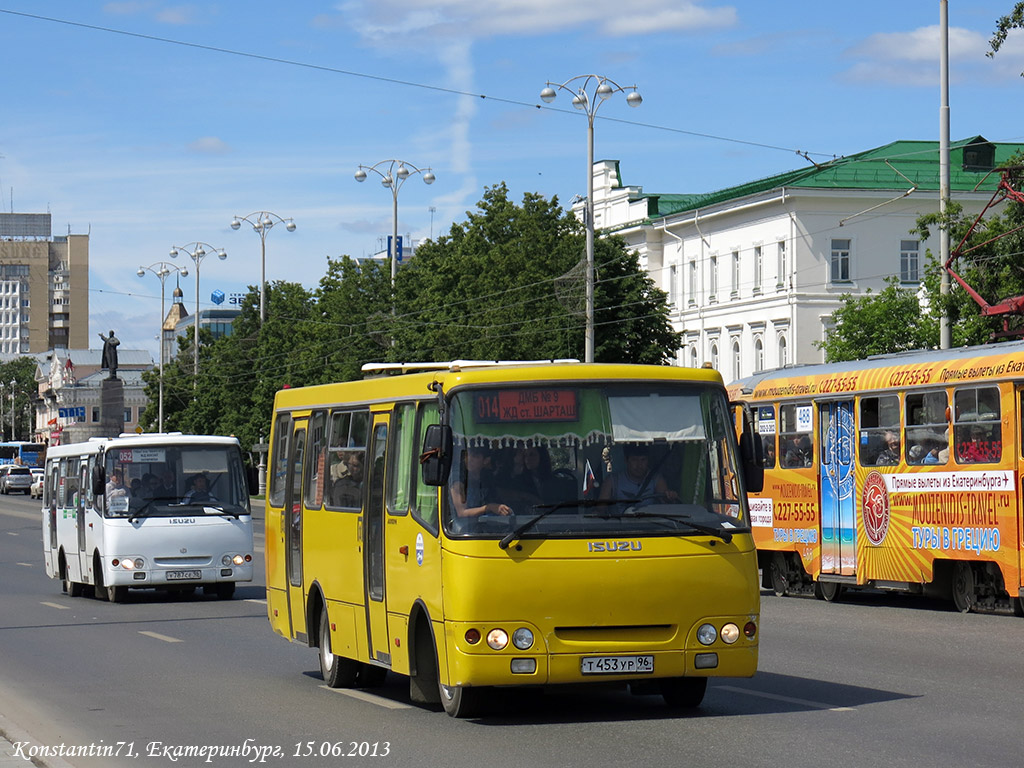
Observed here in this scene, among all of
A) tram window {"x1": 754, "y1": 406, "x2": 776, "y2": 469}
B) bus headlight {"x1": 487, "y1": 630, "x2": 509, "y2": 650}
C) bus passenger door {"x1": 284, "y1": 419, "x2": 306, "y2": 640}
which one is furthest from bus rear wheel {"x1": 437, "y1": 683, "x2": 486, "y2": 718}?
tram window {"x1": 754, "y1": 406, "x2": 776, "y2": 469}

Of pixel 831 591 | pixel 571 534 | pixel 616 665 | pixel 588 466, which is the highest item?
pixel 588 466

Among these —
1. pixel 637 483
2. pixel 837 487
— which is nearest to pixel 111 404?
pixel 837 487

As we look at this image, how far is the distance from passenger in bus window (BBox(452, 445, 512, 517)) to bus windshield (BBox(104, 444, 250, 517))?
1501cm

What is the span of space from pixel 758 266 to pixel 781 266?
1795 millimetres

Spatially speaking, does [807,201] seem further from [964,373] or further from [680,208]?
[964,373]

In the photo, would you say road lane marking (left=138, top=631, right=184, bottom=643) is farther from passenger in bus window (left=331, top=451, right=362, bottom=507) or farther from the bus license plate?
the bus license plate

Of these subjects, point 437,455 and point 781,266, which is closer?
point 437,455

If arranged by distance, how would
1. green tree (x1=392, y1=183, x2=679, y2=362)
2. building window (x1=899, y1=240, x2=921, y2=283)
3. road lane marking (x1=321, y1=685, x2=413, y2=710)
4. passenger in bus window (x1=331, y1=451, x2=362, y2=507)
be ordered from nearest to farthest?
1. road lane marking (x1=321, y1=685, x2=413, y2=710)
2. passenger in bus window (x1=331, y1=451, x2=362, y2=507)
3. green tree (x1=392, y1=183, x2=679, y2=362)
4. building window (x1=899, y1=240, x2=921, y2=283)

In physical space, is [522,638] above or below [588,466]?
below

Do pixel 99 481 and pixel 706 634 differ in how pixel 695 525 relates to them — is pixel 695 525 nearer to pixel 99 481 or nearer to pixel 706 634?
pixel 706 634

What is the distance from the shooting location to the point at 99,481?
2545 cm

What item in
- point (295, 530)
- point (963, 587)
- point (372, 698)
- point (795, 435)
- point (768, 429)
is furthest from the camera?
point (768, 429)

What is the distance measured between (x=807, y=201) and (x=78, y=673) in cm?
6117

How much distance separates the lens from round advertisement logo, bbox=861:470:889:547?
22.6 meters
